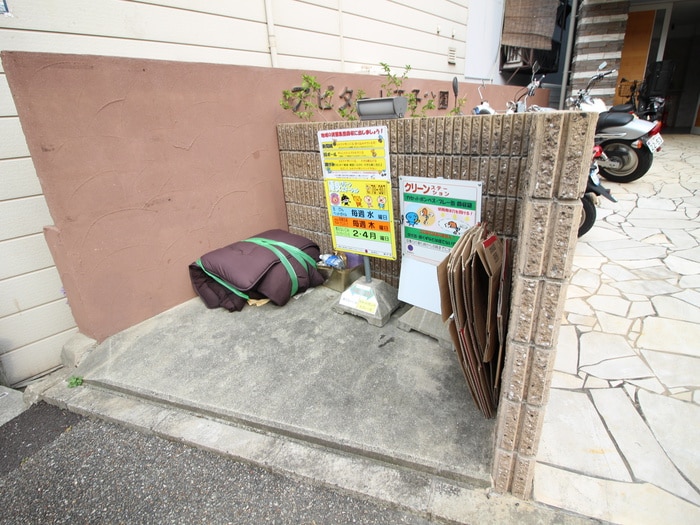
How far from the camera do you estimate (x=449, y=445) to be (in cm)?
179

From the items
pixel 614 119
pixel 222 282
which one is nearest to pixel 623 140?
pixel 614 119

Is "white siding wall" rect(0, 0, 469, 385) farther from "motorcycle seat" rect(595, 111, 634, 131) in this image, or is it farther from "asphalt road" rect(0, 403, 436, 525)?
"motorcycle seat" rect(595, 111, 634, 131)

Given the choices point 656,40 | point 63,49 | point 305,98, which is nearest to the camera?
point 63,49

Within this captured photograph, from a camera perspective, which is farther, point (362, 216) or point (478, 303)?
point (362, 216)

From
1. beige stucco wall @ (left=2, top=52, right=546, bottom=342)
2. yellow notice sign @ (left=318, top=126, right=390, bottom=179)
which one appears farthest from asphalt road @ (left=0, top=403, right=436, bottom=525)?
yellow notice sign @ (left=318, top=126, right=390, bottom=179)

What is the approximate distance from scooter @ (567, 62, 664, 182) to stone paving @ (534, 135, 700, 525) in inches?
73.2

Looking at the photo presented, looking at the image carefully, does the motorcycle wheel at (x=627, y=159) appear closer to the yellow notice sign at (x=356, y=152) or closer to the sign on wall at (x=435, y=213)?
the sign on wall at (x=435, y=213)

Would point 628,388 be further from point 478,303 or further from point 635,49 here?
point 635,49

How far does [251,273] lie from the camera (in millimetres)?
2988

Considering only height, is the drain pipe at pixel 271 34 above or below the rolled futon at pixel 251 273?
above

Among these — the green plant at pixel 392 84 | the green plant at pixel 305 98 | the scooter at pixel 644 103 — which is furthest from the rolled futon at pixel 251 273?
the scooter at pixel 644 103

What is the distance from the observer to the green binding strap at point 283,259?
3.07m

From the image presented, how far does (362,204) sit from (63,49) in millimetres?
2244

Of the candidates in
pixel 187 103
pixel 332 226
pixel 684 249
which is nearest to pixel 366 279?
pixel 332 226
